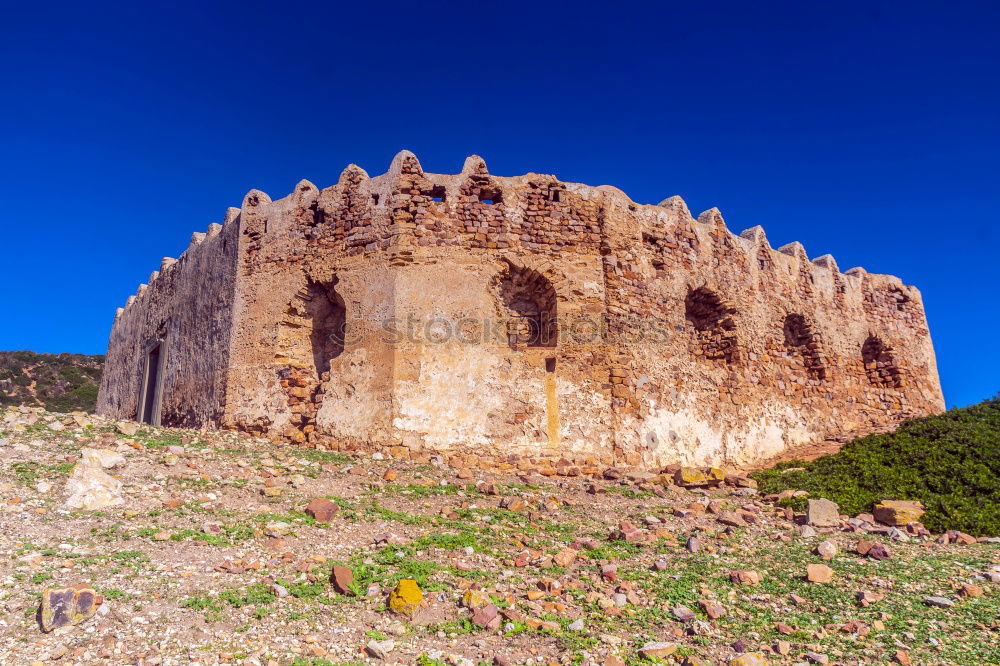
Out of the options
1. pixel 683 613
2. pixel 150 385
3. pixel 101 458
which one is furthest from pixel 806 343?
pixel 150 385

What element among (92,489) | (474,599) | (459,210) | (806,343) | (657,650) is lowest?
(657,650)

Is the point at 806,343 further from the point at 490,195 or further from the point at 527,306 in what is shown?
the point at 490,195

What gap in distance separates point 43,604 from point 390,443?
544 centimetres

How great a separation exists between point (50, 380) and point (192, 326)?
25.3m

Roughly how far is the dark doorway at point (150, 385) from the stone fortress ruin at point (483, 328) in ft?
5.04

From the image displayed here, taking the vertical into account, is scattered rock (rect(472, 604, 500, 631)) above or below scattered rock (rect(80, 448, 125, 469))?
below

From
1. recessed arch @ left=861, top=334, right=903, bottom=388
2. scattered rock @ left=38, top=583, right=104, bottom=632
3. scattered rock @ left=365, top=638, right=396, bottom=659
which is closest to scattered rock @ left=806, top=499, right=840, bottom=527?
scattered rock @ left=365, top=638, right=396, bottom=659

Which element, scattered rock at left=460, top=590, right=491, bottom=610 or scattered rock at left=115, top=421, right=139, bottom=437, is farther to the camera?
scattered rock at left=115, top=421, right=139, bottom=437

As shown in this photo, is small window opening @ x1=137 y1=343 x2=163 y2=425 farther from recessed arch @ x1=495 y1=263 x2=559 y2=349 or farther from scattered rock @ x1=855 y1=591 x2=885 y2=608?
scattered rock @ x1=855 y1=591 x2=885 y2=608

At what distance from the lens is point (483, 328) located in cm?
1016

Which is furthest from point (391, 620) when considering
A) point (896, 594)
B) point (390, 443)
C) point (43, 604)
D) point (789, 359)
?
point (789, 359)

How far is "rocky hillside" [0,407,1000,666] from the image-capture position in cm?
427

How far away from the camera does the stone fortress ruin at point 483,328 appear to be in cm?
991

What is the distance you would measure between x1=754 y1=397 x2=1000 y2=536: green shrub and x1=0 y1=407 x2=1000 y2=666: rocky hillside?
2.49 feet
